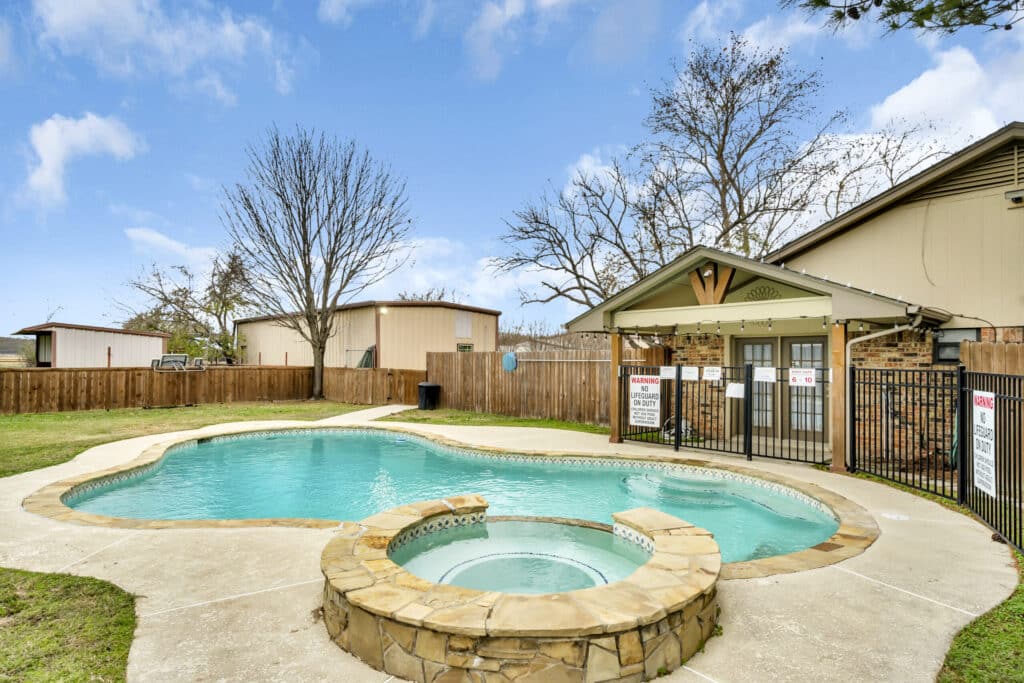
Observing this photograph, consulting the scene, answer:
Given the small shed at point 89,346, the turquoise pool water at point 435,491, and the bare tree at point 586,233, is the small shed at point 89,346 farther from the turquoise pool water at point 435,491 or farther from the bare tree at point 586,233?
the bare tree at point 586,233

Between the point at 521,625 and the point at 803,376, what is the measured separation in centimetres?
642

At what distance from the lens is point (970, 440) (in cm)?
547

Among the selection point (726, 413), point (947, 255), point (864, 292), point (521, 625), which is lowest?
point (521, 625)

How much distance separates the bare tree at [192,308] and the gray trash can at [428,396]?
14640 mm

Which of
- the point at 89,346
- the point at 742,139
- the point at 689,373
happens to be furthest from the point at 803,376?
the point at 89,346

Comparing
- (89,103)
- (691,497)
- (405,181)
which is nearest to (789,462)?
(691,497)

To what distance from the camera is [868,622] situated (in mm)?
2998

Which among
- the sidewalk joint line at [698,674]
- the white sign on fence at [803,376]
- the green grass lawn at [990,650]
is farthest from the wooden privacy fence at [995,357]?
the sidewalk joint line at [698,674]

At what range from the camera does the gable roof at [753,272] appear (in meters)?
6.66

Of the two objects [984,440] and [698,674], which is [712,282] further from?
[698,674]

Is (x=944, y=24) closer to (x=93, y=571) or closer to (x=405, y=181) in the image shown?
(x=93, y=571)

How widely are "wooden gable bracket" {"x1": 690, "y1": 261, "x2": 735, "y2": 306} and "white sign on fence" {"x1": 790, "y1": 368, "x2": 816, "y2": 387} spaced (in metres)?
1.48

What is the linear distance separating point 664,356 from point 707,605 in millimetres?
8224

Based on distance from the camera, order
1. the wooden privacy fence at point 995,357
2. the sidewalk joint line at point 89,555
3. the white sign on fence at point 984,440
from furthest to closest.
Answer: the wooden privacy fence at point 995,357 < the white sign on fence at point 984,440 < the sidewalk joint line at point 89,555
